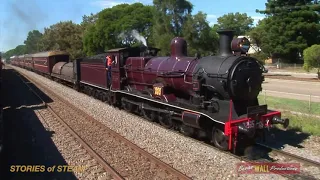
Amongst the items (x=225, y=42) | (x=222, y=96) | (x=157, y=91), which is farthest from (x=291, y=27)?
(x=222, y=96)

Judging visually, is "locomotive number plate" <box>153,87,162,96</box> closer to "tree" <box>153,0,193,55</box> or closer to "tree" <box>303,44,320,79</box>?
"tree" <box>303,44,320,79</box>

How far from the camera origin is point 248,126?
28.0 ft

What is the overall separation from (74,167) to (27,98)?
566 inches

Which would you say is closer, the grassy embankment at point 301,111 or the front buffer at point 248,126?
the front buffer at point 248,126

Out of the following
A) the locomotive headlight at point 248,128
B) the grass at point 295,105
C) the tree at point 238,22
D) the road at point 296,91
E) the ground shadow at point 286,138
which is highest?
the tree at point 238,22

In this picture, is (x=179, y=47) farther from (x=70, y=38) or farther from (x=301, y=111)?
(x=70, y=38)

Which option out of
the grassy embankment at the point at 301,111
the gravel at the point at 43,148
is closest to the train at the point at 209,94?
the grassy embankment at the point at 301,111

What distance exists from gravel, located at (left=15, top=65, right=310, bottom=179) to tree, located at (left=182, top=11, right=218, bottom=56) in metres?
36.7

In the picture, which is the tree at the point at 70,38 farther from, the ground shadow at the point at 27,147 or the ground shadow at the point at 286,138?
the ground shadow at the point at 286,138

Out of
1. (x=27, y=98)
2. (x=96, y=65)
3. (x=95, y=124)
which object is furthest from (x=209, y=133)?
(x=27, y=98)

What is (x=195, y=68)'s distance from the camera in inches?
397

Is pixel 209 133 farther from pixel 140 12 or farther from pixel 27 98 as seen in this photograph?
pixel 140 12

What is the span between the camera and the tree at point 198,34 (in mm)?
49188

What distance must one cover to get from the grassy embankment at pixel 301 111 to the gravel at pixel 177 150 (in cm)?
440
